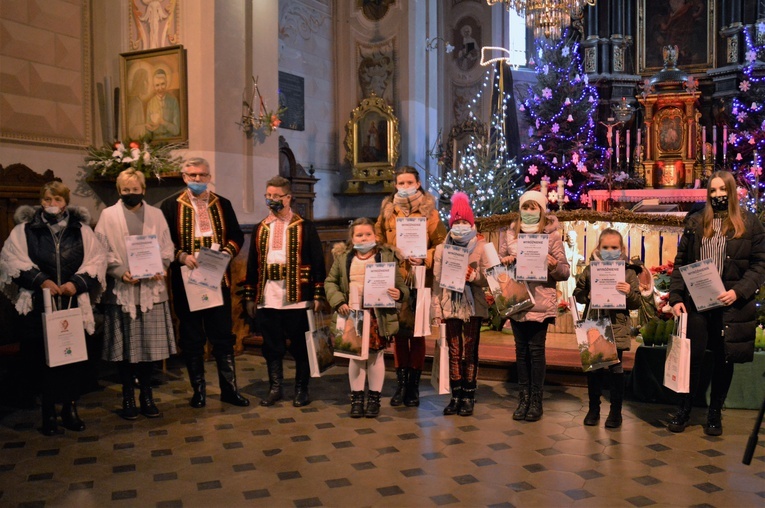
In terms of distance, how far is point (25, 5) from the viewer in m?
7.55

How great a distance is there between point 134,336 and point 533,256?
288 cm

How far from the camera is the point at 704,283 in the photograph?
4.70 m

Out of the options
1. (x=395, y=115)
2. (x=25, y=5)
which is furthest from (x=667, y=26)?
(x=25, y=5)

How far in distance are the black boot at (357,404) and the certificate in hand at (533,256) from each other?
146cm

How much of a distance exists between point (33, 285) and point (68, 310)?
27 cm

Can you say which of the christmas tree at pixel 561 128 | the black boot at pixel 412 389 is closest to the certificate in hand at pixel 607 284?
the black boot at pixel 412 389

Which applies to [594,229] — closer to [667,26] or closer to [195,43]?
[195,43]

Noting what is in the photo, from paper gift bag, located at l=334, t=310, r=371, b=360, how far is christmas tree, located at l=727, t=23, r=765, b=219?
499 inches

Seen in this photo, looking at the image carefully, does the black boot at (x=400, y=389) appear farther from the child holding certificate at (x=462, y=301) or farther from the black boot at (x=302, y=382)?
the black boot at (x=302, y=382)

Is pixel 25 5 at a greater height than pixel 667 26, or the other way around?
pixel 667 26

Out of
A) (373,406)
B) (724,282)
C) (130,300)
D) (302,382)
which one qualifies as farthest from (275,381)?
(724,282)

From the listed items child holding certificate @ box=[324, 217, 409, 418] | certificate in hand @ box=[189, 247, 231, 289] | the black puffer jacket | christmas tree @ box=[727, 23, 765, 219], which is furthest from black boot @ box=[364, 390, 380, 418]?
christmas tree @ box=[727, 23, 765, 219]

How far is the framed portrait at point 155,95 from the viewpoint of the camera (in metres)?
7.86

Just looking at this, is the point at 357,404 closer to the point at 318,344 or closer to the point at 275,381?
the point at 318,344
